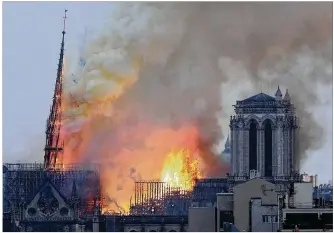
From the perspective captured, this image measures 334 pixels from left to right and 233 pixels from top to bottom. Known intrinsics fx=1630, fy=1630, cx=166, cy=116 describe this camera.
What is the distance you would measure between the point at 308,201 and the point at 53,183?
4.89 m

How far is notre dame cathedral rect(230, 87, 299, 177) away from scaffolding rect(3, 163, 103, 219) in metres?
2.18

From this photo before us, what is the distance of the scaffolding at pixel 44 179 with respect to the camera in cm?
2308

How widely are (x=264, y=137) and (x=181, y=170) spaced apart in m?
1.97

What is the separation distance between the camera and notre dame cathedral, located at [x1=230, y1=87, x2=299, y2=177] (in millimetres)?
23656

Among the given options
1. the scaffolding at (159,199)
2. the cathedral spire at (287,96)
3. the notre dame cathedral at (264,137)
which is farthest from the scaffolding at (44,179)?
the cathedral spire at (287,96)

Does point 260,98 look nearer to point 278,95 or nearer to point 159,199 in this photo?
point 278,95

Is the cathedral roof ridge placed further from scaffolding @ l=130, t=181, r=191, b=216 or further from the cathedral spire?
scaffolding @ l=130, t=181, r=191, b=216

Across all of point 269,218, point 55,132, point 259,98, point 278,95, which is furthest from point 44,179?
point 269,218

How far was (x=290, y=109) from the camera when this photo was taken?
2362 cm

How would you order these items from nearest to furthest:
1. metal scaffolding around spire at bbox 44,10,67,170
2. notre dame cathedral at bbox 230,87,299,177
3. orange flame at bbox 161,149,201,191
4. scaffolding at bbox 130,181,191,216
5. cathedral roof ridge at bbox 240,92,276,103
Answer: metal scaffolding around spire at bbox 44,10,67,170 < orange flame at bbox 161,149,201,191 < scaffolding at bbox 130,181,191,216 < cathedral roof ridge at bbox 240,92,276,103 < notre dame cathedral at bbox 230,87,299,177

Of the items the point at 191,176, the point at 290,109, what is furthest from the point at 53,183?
the point at 290,109

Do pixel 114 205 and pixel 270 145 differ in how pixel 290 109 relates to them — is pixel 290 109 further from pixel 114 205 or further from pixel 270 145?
pixel 114 205

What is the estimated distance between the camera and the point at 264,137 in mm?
24719

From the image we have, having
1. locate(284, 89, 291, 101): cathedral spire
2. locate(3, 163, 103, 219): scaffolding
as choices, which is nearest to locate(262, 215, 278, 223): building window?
locate(284, 89, 291, 101): cathedral spire
